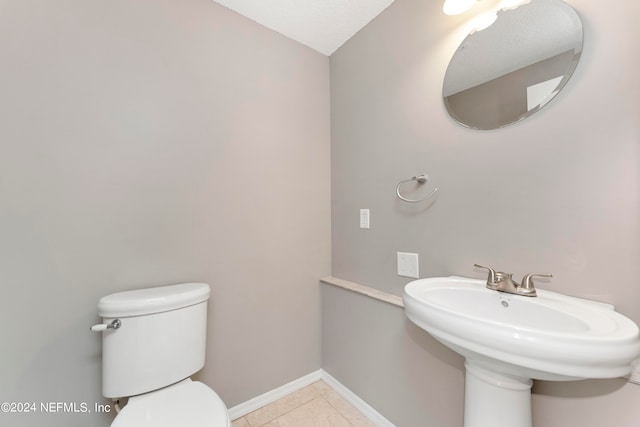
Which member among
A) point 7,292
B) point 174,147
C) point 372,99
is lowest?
point 7,292

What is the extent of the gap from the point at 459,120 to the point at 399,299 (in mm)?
893

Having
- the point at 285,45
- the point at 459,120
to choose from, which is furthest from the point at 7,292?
the point at 459,120

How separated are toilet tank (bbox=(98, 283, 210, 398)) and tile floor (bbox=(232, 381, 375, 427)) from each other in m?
0.58

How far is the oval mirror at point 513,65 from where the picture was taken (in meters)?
0.83

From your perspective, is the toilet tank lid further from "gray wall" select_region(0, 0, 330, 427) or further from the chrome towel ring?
the chrome towel ring

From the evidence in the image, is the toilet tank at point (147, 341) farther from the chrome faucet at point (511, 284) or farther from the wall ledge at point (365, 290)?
the chrome faucet at point (511, 284)

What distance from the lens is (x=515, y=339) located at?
0.56 metres

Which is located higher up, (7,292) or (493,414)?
(7,292)

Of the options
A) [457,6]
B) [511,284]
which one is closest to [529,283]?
[511,284]

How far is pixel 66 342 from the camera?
0.99 meters

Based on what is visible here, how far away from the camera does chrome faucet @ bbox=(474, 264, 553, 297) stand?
31.5 inches

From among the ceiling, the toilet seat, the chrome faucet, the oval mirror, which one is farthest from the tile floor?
the ceiling

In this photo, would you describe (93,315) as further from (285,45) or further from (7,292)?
(285,45)

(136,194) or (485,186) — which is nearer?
(485,186)
